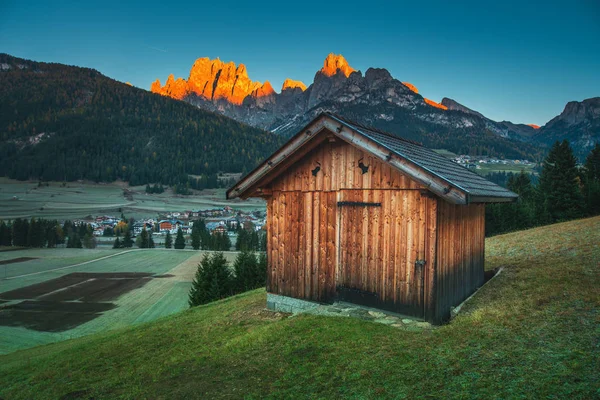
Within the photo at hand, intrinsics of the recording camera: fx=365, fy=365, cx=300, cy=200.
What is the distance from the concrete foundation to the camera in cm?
1069

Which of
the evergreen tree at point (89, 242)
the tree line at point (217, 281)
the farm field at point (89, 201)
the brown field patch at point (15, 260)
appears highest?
the farm field at point (89, 201)

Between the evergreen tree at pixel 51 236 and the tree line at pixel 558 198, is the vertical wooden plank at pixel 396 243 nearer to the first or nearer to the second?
the tree line at pixel 558 198

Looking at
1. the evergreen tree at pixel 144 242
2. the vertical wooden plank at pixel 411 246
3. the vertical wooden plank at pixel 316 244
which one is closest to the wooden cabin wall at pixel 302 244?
the vertical wooden plank at pixel 316 244

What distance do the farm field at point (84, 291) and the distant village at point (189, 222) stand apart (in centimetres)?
4351

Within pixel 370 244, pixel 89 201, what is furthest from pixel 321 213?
pixel 89 201

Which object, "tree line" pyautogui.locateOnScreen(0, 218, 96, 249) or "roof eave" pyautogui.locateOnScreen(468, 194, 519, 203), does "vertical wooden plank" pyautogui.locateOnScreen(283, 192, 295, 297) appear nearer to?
"roof eave" pyautogui.locateOnScreen(468, 194, 519, 203)

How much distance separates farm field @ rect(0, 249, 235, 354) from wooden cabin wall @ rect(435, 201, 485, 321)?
27314 mm

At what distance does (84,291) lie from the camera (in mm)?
47312

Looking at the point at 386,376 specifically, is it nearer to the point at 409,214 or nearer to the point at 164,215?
the point at 409,214

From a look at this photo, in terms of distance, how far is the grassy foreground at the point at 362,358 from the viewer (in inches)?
204

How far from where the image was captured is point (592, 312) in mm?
7523

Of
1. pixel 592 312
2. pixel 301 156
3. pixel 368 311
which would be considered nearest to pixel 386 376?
pixel 368 311

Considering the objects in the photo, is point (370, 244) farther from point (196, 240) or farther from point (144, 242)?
point (144, 242)

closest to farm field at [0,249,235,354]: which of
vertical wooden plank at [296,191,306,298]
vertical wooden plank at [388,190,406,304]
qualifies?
vertical wooden plank at [296,191,306,298]
